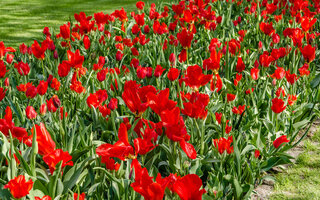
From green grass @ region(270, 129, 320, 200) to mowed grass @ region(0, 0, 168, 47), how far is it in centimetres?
445

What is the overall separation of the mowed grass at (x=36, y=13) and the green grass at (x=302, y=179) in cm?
445

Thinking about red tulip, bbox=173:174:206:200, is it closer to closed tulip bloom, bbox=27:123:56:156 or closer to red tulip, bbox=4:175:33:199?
red tulip, bbox=4:175:33:199

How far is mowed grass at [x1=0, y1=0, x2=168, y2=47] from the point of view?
266 inches

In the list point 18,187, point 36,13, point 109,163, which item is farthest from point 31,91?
point 36,13

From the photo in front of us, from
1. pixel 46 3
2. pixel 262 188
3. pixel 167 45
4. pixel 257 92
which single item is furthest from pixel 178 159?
pixel 46 3

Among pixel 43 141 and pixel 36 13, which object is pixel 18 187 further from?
pixel 36 13

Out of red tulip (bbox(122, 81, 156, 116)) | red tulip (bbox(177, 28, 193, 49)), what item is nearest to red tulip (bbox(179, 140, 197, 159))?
red tulip (bbox(122, 81, 156, 116))

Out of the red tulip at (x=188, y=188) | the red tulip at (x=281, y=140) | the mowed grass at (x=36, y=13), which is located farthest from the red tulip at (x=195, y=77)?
the mowed grass at (x=36, y=13)

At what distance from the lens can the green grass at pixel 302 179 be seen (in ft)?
8.81

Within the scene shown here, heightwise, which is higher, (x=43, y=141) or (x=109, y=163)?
(x=43, y=141)

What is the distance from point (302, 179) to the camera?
287 cm

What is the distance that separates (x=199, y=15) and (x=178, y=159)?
326cm

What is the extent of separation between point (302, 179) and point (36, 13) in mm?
6571

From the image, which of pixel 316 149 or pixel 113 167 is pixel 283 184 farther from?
pixel 113 167
